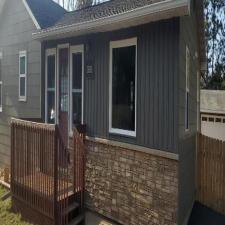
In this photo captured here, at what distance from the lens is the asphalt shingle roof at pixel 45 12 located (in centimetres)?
1017

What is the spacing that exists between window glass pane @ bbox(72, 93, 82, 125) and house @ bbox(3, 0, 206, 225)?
0.08 ft

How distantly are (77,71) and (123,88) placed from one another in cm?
185

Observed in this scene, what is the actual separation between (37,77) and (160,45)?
4.83 m

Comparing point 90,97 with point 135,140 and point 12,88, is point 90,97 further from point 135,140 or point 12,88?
point 12,88

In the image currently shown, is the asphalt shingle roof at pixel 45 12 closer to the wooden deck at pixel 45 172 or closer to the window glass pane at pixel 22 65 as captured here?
the window glass pane at pixel 22 65

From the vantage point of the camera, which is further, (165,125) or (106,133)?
(106,133)

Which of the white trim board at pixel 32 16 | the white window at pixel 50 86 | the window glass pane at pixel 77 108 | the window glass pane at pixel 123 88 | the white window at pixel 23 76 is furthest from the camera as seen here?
the white window at pixel 23 76

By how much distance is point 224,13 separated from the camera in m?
30.1

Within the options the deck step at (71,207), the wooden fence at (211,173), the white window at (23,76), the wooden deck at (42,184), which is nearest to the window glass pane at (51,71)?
the white window at (23,76)

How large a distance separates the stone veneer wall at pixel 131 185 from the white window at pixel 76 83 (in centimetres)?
97

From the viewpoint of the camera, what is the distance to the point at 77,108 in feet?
27.7

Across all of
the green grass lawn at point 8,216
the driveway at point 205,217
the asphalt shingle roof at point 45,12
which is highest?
the asphalt shingle roof at point 45,12

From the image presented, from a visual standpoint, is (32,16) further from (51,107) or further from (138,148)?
(138,148)

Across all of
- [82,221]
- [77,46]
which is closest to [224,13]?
[77,46]
